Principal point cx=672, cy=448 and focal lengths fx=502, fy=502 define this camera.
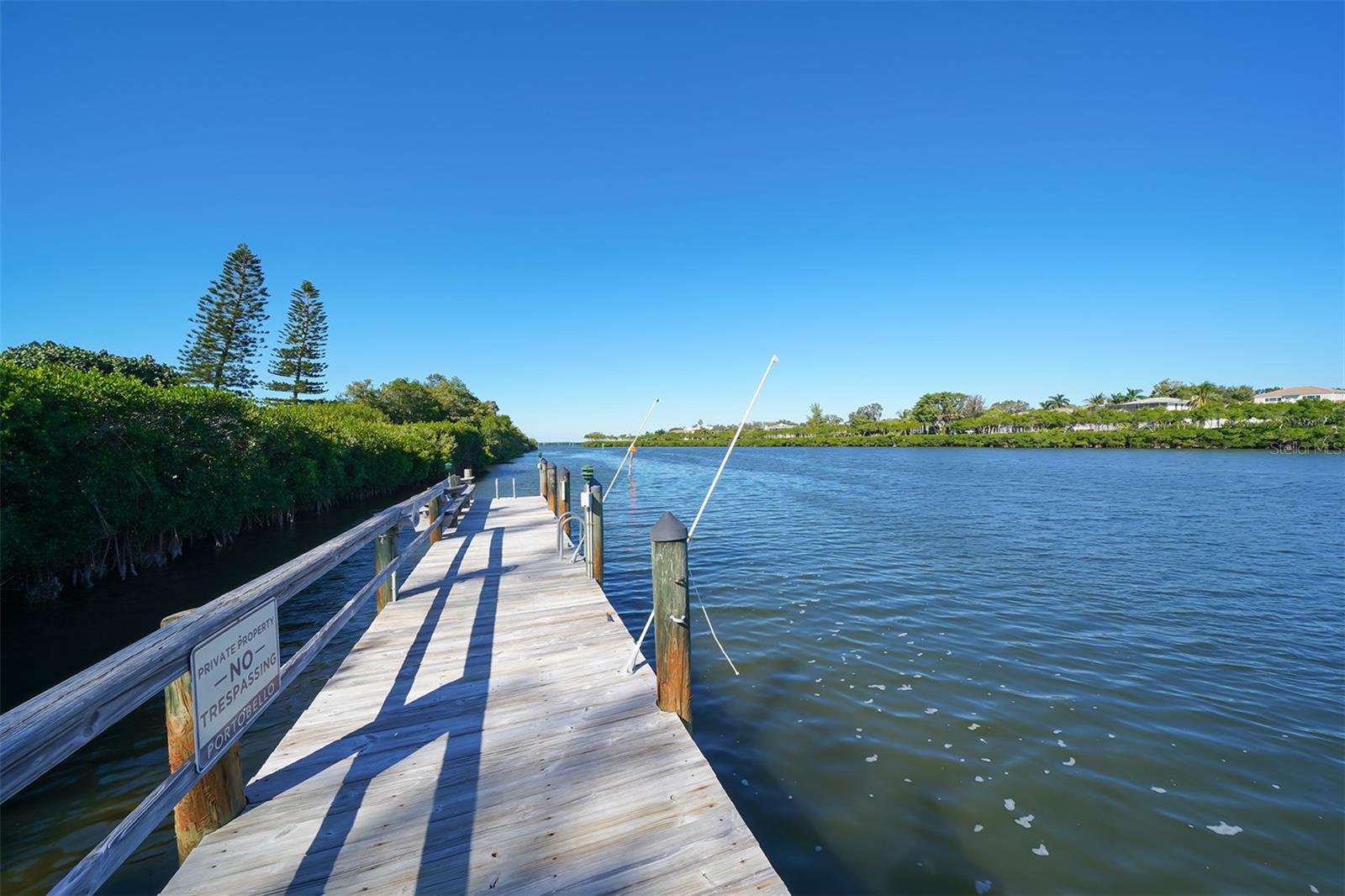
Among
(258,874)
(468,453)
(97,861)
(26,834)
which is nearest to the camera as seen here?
(97,861)

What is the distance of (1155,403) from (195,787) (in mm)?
137331

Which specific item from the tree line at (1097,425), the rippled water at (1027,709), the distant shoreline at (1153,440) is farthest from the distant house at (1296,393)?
the rippled water at (1027,709)

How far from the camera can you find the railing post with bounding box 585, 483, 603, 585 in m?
6.92

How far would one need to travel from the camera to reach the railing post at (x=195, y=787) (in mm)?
2260

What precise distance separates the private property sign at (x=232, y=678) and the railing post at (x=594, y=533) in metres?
4.19

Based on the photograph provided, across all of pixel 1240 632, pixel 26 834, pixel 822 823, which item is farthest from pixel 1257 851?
pixel 26 834

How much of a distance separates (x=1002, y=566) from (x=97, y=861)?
530 inches

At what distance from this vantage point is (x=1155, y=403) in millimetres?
98812

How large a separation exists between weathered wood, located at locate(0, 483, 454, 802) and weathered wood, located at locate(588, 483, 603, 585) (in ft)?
13.8

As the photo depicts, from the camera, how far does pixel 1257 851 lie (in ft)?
12.2

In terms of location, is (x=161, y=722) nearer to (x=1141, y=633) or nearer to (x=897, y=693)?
(x=897, y=693)

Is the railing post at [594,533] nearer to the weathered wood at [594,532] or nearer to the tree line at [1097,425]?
the weathered wood at [594,532]

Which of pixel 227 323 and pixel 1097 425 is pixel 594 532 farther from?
pixel 1097 425

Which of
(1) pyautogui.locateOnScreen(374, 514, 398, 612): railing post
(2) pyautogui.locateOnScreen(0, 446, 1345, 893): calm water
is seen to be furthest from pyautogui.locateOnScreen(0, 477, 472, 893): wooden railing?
(1) pyautogui.locateOnScreen(374, 514, 398, 612): railing post
